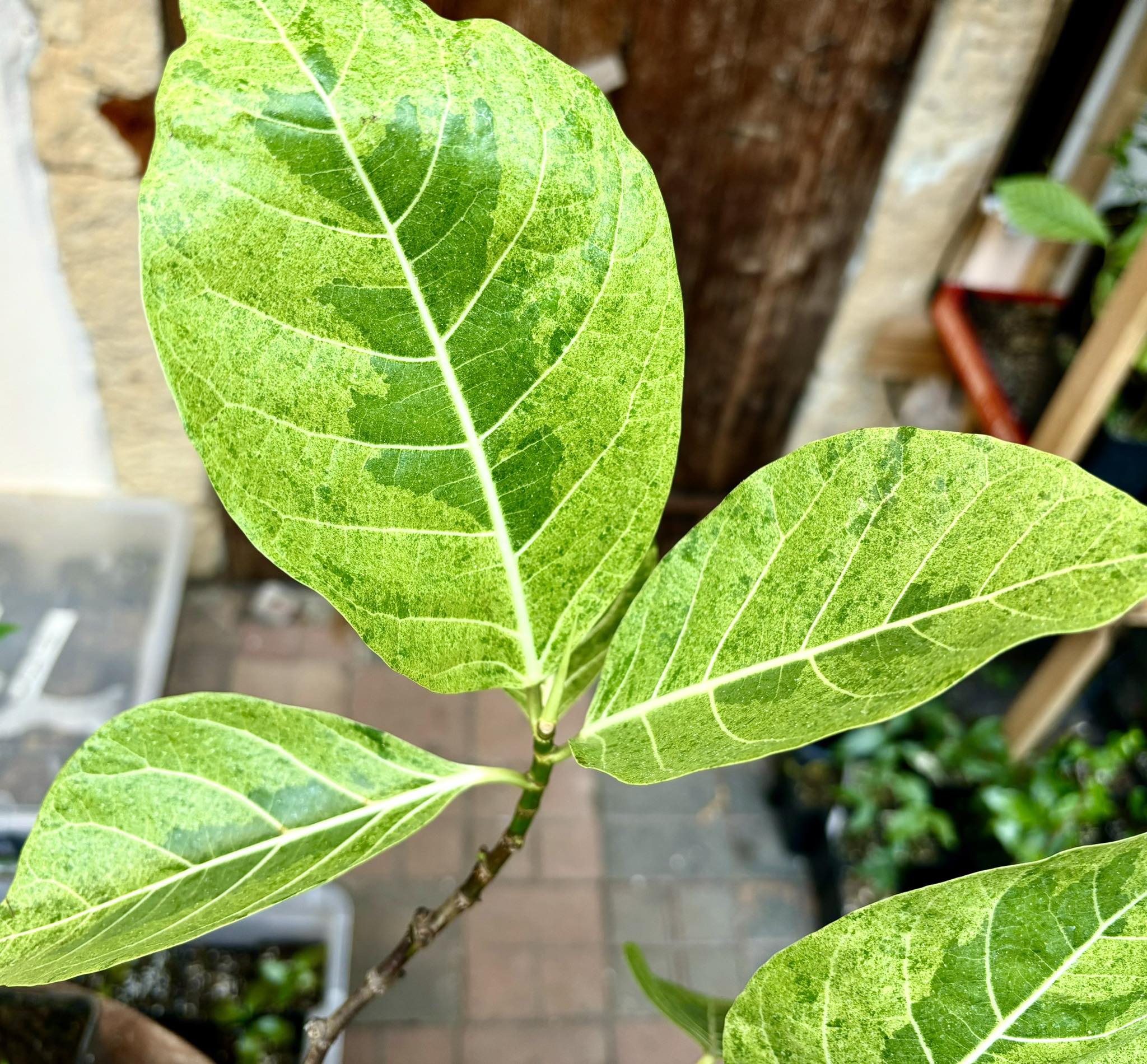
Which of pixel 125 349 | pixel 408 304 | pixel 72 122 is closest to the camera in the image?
pixel 408 304

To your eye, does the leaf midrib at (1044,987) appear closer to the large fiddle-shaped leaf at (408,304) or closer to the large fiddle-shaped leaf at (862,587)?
the large fiddle-shaped leaf at (862,587)

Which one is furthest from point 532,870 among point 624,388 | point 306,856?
point 624,388

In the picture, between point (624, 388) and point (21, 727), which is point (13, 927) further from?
point (21, 727)

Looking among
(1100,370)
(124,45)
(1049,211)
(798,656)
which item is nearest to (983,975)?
(798,656)

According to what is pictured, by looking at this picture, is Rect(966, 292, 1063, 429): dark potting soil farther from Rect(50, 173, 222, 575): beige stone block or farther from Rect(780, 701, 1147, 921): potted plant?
A: Rect(50, 173, 222, 575): beige stone block

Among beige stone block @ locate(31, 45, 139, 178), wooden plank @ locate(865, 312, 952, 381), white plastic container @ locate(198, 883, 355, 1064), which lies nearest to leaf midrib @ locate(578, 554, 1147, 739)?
white plastic container @ locate(198, 883, 355, 1064)

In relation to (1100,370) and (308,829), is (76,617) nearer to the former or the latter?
(308,829)

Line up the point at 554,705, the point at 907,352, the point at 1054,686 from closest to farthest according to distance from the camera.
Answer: the point at 554,705
the point at 1054,686
the point at 907,352

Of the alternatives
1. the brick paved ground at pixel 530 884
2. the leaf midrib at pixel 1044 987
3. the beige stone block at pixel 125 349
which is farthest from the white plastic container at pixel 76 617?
the leaf midrib at pixel 1044 987
